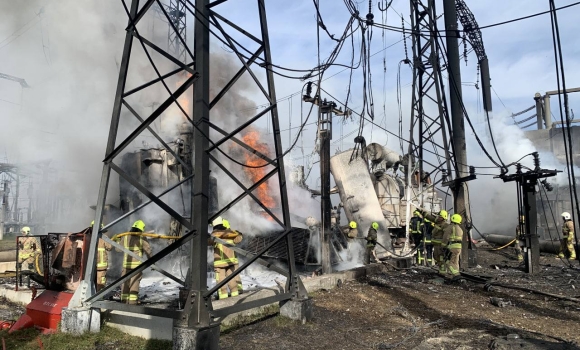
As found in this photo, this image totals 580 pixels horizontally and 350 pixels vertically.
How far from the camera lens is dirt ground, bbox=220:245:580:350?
5.75 m

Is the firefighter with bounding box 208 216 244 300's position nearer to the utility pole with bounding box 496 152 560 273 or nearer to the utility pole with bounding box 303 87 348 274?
the utility pole with bounding box 303 87 348 274

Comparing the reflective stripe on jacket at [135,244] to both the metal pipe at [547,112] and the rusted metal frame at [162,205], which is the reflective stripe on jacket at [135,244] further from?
the metal pipe at [547,112]

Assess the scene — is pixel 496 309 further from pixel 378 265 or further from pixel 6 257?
pixel 6 257

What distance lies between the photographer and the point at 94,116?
64.2 feet

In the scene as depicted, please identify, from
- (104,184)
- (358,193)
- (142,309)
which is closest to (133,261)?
(104,184)

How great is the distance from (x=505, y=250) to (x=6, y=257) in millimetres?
20439

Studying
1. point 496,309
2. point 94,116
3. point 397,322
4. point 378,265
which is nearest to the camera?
point 397,322

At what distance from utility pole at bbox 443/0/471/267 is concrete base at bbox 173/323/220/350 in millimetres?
10409

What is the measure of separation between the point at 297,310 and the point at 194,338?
7.31 ft

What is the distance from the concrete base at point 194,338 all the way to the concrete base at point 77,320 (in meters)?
1.83

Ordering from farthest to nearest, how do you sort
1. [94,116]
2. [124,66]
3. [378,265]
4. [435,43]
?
[94,116] → [435,43] → [378,265] → [124,66]

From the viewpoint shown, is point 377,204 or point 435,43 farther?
point 377,204

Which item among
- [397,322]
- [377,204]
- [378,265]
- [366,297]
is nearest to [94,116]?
[377,204]

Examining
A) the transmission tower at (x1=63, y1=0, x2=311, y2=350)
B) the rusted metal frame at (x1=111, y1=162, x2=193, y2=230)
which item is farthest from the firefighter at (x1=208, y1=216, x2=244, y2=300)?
the rusted metal frame at (x1=111, y1=162, x2=193, y2=230)
